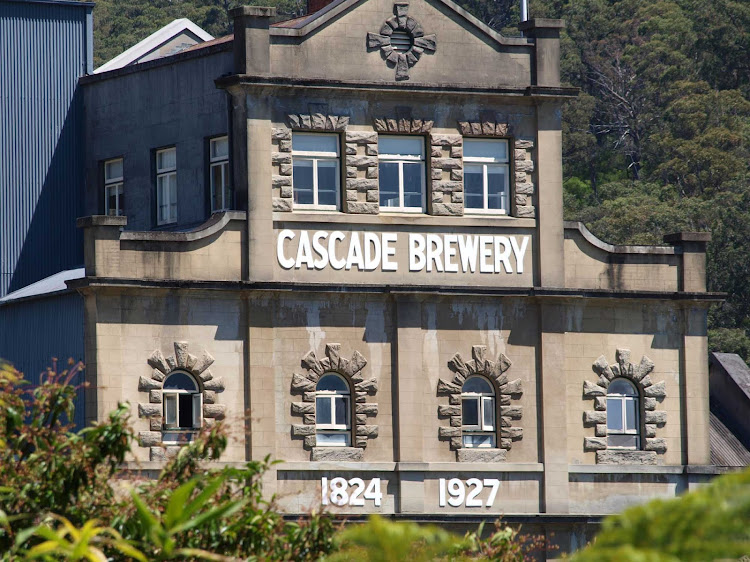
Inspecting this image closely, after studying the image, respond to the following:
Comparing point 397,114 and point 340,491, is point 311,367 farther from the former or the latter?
point 397,114

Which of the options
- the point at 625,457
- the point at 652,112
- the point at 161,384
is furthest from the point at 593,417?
the point at 652,112

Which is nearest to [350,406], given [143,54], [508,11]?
[143,54]

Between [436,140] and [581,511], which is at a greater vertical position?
[436,140]

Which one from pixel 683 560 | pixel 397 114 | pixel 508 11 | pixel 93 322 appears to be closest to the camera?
pixel 683 560

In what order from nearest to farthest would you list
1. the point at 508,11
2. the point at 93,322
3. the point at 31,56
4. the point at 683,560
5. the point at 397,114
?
the point at 683,560, the point at 93,322, the point at 397,114, the point at 31,56, the point at 508,11

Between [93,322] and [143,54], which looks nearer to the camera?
[93,322]

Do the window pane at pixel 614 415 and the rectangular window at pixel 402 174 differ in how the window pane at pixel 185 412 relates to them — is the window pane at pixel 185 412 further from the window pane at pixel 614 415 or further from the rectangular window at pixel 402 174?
the window pane at pixel 614 415

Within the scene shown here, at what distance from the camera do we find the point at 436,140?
134ft

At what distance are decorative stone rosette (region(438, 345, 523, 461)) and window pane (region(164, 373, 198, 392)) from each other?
553 cm

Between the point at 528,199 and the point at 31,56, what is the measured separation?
12941mm

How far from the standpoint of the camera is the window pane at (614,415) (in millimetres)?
42000

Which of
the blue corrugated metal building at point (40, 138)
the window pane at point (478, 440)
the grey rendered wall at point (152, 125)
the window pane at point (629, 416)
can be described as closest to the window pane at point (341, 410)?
the window pane at point (478, 440)

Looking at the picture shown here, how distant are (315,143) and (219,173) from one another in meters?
2.74

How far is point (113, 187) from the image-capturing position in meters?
44.9
